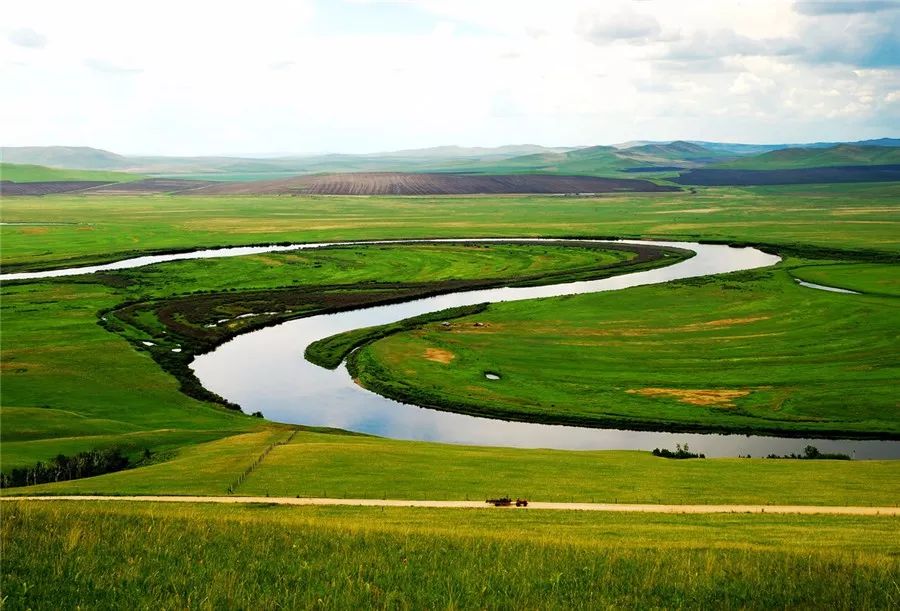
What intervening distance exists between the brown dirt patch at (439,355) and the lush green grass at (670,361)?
1.02 feet

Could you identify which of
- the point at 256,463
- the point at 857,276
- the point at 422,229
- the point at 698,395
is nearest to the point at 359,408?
the point at 256,463

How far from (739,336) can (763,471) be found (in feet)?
131

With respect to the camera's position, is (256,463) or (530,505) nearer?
(530,505)

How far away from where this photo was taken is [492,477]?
3500 centimetres

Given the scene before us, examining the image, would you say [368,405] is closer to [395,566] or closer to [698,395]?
[698,395]

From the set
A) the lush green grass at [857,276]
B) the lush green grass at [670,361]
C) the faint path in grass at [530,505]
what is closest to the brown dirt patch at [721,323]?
the lush green grass at [670,361]

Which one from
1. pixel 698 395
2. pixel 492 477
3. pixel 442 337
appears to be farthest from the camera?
pixel 442 337

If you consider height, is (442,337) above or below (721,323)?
below

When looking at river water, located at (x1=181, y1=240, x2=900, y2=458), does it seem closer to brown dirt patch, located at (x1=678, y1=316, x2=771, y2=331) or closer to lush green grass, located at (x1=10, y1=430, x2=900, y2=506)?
lush green grass, located at (x1=10, y1=430, x2=900, y2=506)

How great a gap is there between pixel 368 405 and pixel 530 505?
30.1 m

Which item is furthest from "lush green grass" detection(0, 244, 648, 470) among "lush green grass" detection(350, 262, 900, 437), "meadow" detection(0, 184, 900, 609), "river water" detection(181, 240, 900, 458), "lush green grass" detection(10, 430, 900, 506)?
"lush green grass" detection(350, 262, 900, 437)

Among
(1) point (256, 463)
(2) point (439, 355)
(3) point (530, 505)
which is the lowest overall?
(2) point (439, 355)

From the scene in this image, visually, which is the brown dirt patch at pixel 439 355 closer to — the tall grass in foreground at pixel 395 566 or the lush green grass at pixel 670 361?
the lush green grass at pixel 670 361

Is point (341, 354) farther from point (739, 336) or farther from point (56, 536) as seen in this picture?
point (56, 536)
